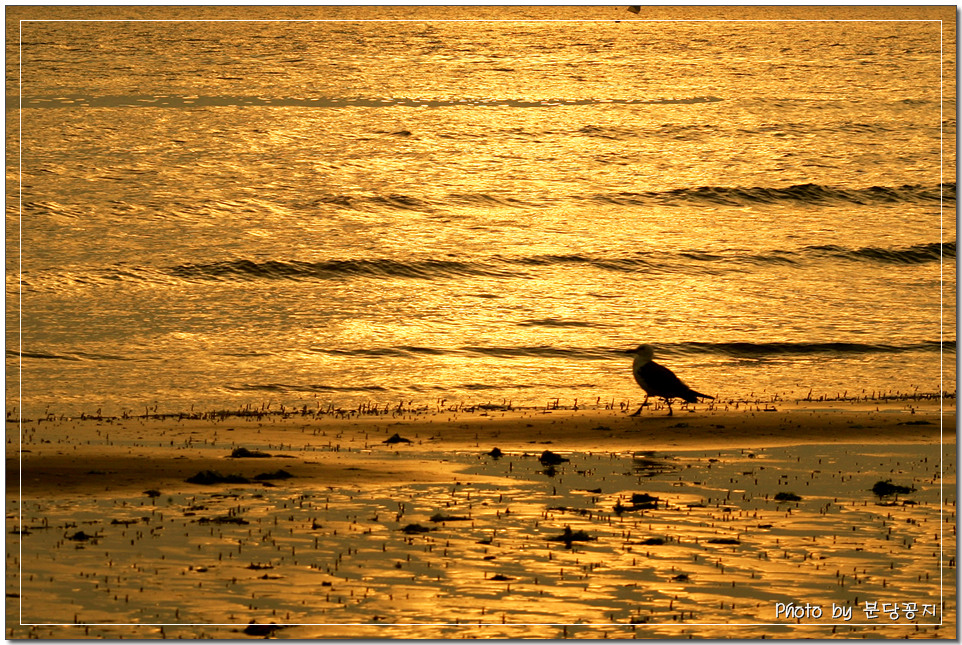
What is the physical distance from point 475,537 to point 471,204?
20.2m

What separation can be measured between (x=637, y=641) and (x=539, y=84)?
15.7 m

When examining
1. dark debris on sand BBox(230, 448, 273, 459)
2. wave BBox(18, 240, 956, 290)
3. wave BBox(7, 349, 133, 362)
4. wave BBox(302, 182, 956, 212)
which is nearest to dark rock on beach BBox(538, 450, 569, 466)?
dark debris on sand BBox(230, 448, 273, 459)

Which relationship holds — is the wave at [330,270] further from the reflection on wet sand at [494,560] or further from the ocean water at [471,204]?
the reflection on wet sand at [494,560]

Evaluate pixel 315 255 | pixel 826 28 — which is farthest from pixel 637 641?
pixel 315 255

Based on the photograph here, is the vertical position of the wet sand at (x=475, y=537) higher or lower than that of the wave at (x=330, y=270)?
lower

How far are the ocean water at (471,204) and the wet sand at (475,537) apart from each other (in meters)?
2.38

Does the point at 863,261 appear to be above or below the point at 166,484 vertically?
above

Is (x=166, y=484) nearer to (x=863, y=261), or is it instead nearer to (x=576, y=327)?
(x=576, y=327)

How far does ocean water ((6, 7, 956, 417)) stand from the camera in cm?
1548

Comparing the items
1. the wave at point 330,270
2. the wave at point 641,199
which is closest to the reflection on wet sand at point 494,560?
the wave at point 330,270

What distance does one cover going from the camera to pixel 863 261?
23703mm

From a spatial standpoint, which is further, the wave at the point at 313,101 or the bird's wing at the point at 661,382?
the wave at the point at 313,101

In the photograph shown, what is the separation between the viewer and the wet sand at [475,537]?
9.06 m

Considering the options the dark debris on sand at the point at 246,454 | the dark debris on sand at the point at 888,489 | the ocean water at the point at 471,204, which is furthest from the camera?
the ocean water at the point at 471,204
